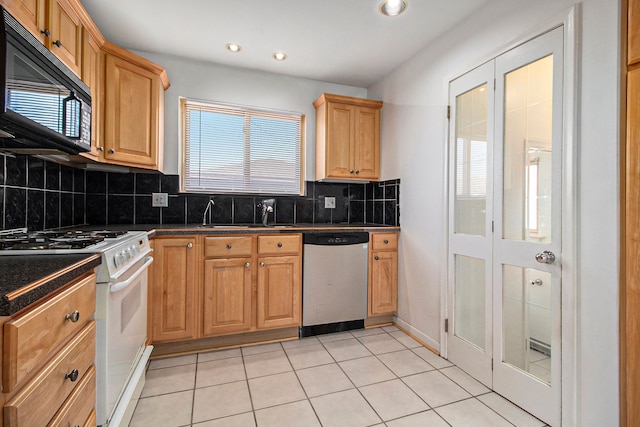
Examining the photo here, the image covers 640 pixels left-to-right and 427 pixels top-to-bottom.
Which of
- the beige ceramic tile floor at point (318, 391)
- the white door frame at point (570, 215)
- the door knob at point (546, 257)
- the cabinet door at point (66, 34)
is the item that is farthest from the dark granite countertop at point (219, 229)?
the white door frame at point (570, 215)

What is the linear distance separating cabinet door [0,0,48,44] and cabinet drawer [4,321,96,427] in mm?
1369

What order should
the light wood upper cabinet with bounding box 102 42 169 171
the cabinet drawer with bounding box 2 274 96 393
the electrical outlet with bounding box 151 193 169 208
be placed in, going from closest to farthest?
1. the cabinet drawer with bounding box 2 274 96 393
2. the light wood upper cabinet with bounding box 102 42 169 171
3. the electrical outlet with bounding box 151 193 169 208

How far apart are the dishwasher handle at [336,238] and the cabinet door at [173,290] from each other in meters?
0.93

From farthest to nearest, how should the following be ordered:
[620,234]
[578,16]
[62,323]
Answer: [578,16] → [620,234] → [62,323]

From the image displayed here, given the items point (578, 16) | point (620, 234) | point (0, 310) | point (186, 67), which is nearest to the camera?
point (0, 310)

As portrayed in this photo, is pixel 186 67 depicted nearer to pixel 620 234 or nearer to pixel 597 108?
pixel 597 108

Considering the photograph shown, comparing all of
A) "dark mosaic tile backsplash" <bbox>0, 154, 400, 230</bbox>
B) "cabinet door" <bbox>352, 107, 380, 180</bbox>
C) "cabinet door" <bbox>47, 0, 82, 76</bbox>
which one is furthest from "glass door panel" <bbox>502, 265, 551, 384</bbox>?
"cabinet door" <bbox>47, 0, 82, 76</bbox>

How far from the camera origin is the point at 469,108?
2207 millimetres

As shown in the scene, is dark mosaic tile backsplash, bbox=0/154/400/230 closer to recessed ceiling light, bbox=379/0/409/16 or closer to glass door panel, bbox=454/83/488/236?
glass door panel, bbox=454/83/488/236

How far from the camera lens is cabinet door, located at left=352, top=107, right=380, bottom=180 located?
3.21m

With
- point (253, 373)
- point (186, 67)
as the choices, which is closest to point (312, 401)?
point (253, 373)

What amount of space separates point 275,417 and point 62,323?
47.0 inches

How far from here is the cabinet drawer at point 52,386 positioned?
0.70 m

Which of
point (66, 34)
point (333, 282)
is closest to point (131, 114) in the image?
point (66, 34)
